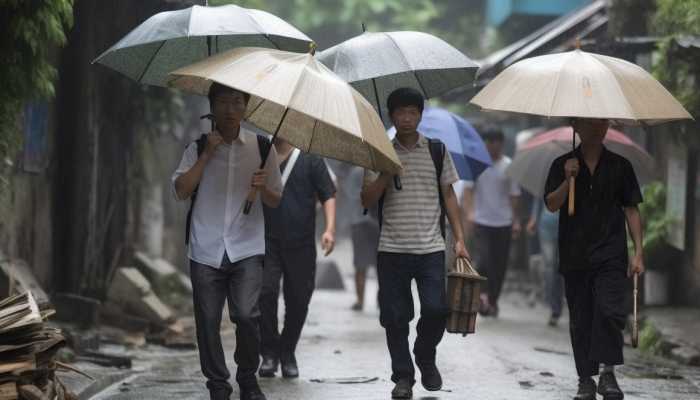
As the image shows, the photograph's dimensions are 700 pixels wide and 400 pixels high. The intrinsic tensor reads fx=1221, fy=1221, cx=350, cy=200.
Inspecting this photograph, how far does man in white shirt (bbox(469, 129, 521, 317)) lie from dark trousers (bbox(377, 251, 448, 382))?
622cm

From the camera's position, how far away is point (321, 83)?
666 cm

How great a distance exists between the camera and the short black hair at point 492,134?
14188 mm

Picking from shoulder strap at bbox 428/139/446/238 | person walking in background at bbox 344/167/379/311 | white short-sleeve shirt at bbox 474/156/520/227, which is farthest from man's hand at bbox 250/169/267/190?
person walking in background at bbox 344/167/379/311

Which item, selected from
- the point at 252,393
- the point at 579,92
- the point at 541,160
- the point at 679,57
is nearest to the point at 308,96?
the point at 579,92

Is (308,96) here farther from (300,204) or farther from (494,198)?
(494,198)

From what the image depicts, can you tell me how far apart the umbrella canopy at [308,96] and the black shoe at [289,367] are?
2330 mm

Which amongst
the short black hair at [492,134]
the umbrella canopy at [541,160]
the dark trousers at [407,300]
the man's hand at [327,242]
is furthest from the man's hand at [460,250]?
the short black hair at [492,134]

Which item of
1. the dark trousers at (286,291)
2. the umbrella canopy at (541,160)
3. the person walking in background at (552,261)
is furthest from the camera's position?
the person walking in background at (552,261)

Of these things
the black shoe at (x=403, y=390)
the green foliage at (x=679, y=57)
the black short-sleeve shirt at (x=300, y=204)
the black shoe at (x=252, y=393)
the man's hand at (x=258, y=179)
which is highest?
the green foliage at (x=679, y=57)

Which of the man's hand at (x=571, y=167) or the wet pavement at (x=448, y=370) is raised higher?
the man's hand at (x=571, y=167)

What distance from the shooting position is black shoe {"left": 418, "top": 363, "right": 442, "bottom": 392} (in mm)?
8016

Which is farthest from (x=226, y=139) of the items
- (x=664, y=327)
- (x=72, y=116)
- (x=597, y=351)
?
(x=664, y=327)

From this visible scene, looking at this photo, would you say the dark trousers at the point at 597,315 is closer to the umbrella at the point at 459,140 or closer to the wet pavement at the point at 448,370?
the wet pavement at the point at 448,370

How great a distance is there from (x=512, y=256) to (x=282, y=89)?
1523 centimetres
